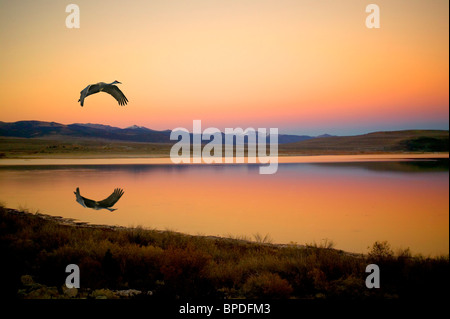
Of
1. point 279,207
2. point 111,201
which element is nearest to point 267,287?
point 111,201

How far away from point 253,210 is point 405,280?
1148 cm

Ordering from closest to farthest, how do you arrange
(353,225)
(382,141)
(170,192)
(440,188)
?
(353,225) → (440,188) → (170,192) → (382,141)

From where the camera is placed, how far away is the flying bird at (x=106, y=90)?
788 cm

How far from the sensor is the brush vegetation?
650cm

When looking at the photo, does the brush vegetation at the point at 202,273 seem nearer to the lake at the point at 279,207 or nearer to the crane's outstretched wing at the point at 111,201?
the crane's outstretched wing at the point at 111,201

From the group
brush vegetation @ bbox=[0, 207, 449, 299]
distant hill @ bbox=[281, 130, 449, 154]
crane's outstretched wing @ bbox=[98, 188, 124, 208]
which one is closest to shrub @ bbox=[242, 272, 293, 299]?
brush vegetation @ bbox=[0, 207, 449, 299]

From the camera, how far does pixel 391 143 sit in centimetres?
11056

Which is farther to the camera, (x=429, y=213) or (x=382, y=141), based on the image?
(x=382, y=141)

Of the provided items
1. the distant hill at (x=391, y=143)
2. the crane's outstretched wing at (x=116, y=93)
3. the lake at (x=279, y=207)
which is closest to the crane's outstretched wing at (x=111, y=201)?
the crane's outstretched wing at (x=116, y=93)

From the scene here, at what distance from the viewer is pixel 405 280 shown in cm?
688
